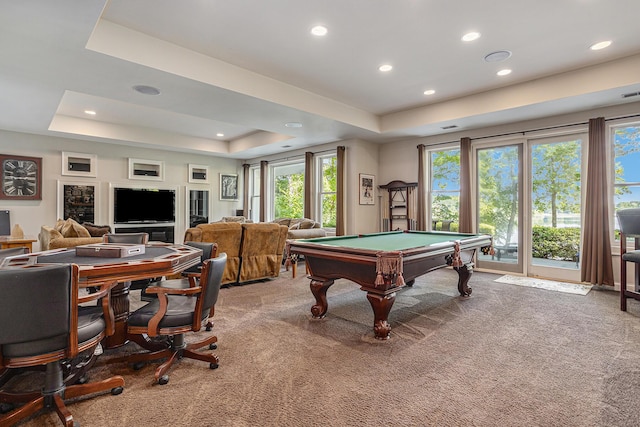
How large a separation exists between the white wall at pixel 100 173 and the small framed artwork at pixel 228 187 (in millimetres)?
138

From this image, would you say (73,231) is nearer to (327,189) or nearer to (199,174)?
(199,174)

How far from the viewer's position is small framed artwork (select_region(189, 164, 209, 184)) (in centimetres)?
903

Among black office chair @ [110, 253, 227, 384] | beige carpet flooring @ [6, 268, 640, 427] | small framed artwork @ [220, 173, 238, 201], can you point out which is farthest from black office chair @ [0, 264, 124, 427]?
small framed artwork @ [220, 173, 238, 201]

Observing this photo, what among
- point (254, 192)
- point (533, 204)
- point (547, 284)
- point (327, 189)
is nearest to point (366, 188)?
point (327, 189)

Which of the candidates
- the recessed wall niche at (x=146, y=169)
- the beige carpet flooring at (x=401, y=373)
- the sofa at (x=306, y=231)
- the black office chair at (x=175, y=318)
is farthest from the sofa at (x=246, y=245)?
the recessed wall niche at (x=146, y=169)

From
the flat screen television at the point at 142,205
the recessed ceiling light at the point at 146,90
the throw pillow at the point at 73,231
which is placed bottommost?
the throw pillow at the point at 73,231

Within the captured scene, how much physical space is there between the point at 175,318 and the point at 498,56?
4.46m

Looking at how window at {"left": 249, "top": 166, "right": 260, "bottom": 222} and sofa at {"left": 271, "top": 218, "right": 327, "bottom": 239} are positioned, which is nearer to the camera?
sofa at {"left": 271, "top": 218, "right": 327, "bottom": 239}

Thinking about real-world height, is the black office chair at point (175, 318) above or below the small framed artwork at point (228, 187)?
below

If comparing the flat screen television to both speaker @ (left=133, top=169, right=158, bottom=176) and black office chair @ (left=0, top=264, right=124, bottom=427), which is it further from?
black office chair @ (left=0, top=264, right=124, bottom=427)

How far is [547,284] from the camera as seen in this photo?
4.92 m

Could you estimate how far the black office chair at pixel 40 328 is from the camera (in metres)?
1.51

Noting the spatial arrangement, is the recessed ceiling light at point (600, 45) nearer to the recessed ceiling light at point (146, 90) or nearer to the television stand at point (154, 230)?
the recessed ceiling light at point (146, 90)

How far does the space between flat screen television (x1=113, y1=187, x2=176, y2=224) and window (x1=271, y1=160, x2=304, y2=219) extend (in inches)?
111
